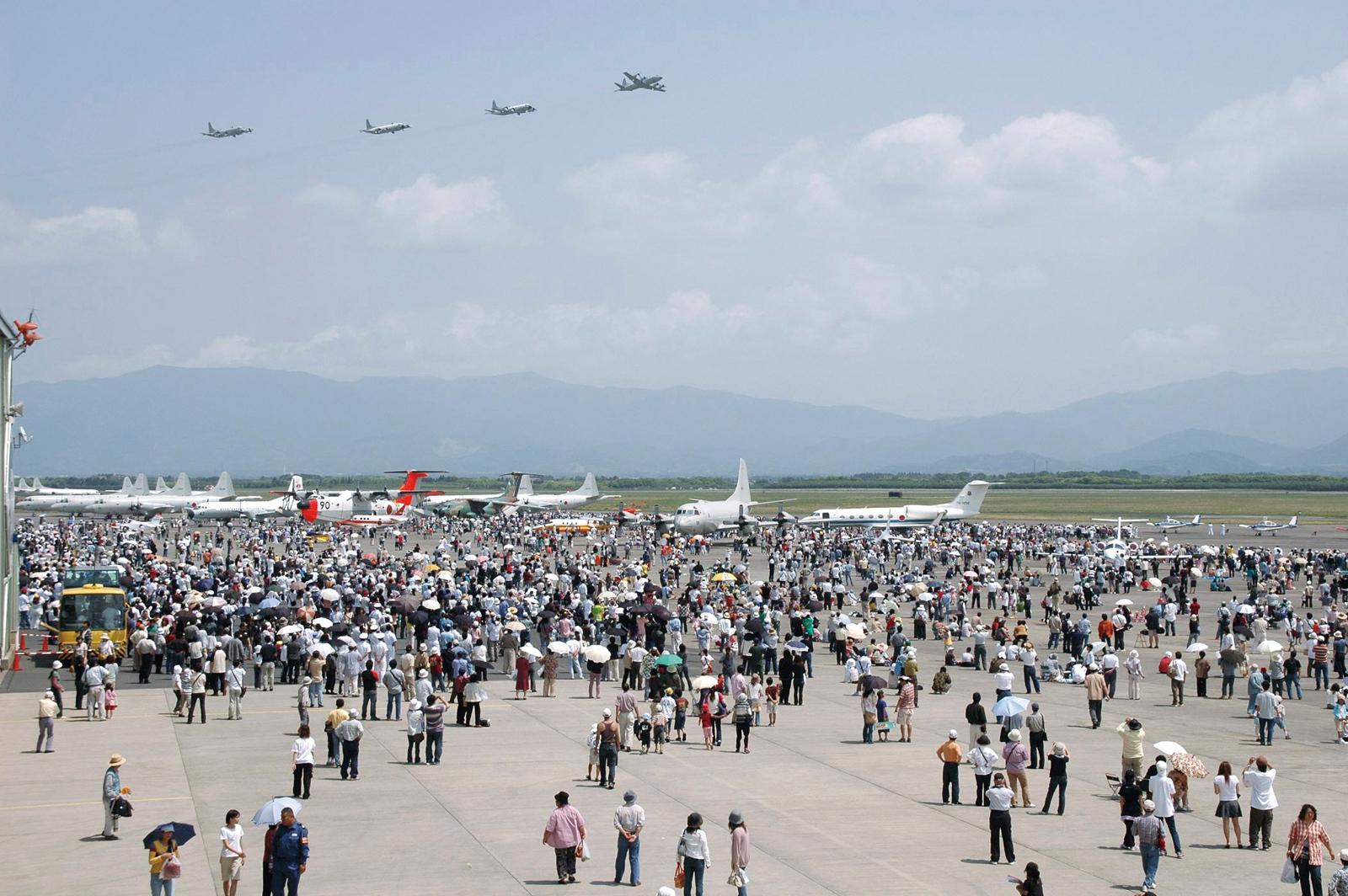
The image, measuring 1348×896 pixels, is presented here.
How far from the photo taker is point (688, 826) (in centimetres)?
1367

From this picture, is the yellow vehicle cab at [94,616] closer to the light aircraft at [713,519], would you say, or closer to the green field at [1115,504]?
the light aircraft at [713,519]

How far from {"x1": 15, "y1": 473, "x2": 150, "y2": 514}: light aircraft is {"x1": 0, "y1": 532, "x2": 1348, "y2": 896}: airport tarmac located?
101 metres

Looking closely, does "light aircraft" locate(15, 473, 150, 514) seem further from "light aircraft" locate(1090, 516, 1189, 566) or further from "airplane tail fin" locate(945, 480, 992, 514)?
"light aircraft" locate(1090, 516, 1189, 566)

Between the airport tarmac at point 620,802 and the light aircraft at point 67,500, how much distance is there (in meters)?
101

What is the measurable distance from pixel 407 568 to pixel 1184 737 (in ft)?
122

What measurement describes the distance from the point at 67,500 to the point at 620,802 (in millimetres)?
119587

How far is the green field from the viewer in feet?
433

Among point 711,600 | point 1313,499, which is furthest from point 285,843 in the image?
point 1313,499

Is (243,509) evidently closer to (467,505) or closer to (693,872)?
(467,505)

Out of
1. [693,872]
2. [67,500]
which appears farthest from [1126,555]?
[67,500]

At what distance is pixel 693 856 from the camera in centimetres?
1363

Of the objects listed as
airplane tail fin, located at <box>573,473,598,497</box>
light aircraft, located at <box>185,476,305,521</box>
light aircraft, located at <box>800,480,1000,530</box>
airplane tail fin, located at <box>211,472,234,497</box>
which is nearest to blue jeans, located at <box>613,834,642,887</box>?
light aircraft, located at <box>800,480,1000,530</box>

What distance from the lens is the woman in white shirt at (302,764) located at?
1842cm

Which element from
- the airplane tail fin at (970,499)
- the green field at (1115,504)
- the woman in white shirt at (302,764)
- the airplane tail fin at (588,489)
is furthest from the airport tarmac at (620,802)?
the airplane tail fin at (588,489)
